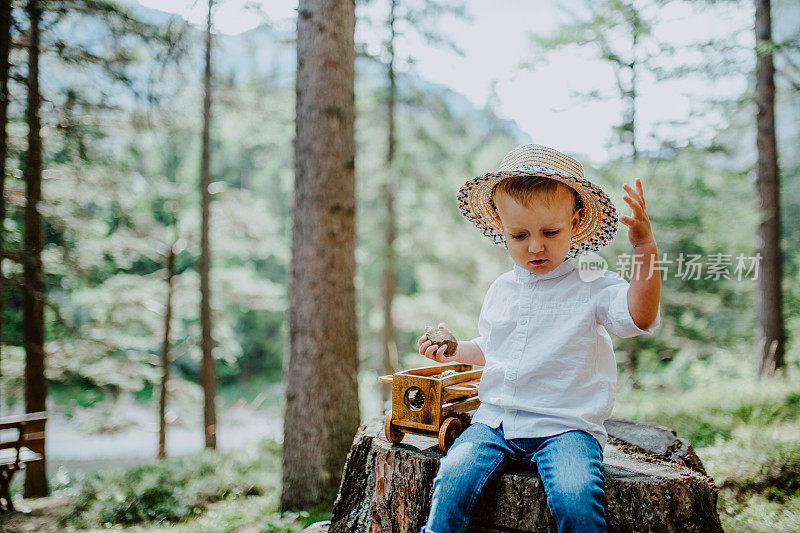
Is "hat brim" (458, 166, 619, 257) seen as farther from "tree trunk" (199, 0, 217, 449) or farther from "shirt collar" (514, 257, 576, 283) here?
"tree trunk" (199, 0, 217, 449)

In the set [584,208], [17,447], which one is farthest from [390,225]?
[584,208]

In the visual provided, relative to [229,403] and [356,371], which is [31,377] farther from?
[229,403]

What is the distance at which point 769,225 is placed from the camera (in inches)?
301

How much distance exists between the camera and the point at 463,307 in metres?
14.3

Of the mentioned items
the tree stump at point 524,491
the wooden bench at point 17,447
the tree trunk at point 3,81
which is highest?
the tree trunk at point 3,81

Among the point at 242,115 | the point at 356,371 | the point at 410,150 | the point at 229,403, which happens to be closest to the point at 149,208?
the point at 242,115

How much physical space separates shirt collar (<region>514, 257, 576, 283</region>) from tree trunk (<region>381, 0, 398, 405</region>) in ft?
24.8

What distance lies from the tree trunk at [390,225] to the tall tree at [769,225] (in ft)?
18.7

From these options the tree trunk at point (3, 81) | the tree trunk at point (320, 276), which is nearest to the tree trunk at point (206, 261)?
the tree trunk at point (3, 81)

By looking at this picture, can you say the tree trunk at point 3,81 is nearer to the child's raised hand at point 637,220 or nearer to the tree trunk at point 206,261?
the tree trunk at point 206,261

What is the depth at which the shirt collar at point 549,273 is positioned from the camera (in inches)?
87.1

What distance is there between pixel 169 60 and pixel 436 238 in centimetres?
970

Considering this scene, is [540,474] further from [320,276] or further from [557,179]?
[320,276]

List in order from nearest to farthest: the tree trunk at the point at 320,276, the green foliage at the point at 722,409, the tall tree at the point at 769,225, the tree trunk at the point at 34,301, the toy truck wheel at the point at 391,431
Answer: the toy truck wheel at the point at 391,431 → the tree trunk at the point at 320,276 → the green foliage at the point at 722,409 → the tree trunk at the point at 34,301 → the tall tree at the point at 769,225
